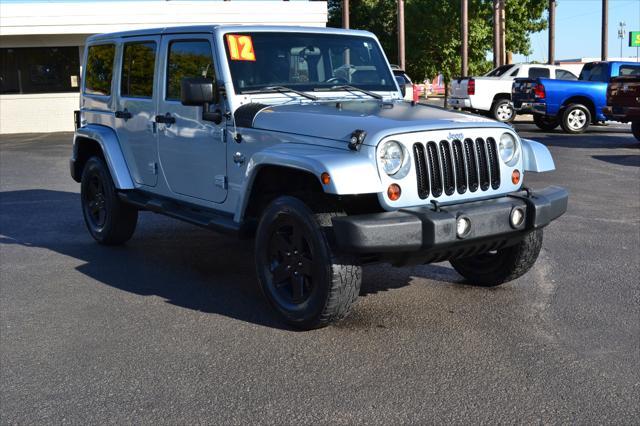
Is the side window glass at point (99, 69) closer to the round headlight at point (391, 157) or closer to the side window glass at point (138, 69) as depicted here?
the side window glass at point (138, 69)

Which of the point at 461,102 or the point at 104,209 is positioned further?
the point at 461,102

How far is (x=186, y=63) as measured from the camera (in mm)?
6613

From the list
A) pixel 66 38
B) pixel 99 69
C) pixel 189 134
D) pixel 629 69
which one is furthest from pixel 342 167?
pixel 66 38

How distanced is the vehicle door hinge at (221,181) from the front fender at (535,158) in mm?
2120

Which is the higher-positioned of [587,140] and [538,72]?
[538,72]

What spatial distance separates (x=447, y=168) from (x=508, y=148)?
624 millimetres

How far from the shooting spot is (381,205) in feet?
16.3

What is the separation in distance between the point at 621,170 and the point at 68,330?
10.4 m

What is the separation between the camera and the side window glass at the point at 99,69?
790 centimetres

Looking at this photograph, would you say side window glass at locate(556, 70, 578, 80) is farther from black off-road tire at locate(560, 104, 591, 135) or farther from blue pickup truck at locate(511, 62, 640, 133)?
black off-road tire at locate(560, 104, 591, 135)

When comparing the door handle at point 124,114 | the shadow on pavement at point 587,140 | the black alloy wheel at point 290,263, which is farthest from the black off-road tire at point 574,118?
the black alloy wheel at point 290,263

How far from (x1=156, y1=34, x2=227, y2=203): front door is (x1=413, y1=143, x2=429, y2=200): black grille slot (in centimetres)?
162

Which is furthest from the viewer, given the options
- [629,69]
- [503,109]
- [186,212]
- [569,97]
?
[503,109]

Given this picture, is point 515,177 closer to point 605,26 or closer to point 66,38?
point 66,38
